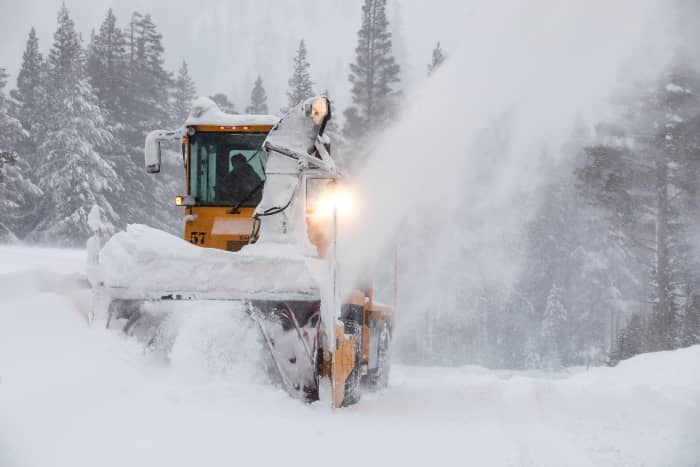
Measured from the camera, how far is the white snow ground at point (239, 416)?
4.93 metres

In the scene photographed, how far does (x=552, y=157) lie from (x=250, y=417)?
3794 cm

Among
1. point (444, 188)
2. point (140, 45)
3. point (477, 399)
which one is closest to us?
point (477, 399)

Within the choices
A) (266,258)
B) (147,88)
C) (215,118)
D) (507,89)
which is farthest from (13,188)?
(266,258)

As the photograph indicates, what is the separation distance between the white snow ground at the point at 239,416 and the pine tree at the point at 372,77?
29.6 meters

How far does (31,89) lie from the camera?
43844 mm

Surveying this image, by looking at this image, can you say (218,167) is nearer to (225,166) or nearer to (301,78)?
(225,166)

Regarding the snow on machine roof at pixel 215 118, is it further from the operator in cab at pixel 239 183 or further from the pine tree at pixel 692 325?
the pine tree at pixel 692 325

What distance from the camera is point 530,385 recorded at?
927cm

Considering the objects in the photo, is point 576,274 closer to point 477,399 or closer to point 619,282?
point 619,282

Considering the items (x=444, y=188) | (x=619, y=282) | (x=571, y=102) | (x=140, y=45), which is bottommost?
(x=619, y=282)

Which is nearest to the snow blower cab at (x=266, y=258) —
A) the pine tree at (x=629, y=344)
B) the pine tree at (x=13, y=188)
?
the pine tree at (x=629, y=344)

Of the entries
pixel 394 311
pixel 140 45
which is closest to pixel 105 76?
pixel 140 45

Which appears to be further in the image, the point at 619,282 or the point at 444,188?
the point at 619,282

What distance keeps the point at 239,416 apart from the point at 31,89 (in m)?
42.6
